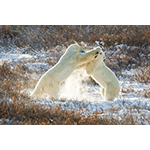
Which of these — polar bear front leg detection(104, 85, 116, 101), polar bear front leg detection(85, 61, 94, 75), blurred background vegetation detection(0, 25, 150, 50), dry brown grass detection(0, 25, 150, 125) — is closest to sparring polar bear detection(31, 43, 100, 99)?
polar bear front leg detection(85, 61, 94, 75)

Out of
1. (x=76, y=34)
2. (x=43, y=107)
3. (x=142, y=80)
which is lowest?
(x=43, y=107)

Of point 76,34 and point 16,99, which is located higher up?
point 76,34

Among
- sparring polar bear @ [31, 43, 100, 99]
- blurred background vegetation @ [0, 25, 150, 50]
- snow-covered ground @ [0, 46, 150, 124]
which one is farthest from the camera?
blurred background vegetation @ [0, 25, 150, 50]

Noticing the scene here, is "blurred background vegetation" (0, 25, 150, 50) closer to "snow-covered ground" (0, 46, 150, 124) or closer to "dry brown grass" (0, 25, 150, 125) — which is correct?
"dry brown grass" (0, 25, 150, 125)

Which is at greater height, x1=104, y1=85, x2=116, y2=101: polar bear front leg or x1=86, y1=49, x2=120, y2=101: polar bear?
x1=86, y1=49, x2=120, y2=101: polar bear

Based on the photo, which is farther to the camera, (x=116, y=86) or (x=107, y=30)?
(x=107, y=30)

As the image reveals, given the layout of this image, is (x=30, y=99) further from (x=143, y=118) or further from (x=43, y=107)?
(x=143, y=118)

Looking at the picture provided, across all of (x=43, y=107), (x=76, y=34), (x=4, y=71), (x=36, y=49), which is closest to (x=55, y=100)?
(x=43, y=107)
